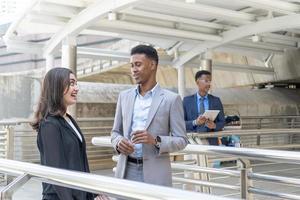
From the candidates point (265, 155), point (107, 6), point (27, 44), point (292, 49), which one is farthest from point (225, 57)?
point (265, 155)

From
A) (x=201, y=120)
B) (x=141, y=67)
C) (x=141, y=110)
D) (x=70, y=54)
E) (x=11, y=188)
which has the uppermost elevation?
(x=70, y=54)

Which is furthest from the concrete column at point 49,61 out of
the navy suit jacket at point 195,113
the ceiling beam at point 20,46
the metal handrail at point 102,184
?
the metal handrail at point 102,184

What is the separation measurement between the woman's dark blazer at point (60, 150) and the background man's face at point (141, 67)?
0.50 meters

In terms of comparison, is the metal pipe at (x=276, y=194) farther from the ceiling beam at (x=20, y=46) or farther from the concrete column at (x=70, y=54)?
the ceiling beam at (x=20, y=46)

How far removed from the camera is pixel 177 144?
258 centimetres

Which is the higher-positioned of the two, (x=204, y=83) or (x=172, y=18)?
(x=172, y=18)

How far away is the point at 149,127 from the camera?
261 centimetres

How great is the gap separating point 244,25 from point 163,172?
865 centimetres

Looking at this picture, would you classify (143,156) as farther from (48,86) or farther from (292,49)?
(292,49)

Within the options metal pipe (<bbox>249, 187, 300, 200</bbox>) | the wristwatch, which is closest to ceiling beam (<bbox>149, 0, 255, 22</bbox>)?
metal pipe (<bbox>249, 187, 300, 200</bbox>)

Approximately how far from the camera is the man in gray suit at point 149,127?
2.55 metres

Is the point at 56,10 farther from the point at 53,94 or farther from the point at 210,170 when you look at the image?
the point at 53,94

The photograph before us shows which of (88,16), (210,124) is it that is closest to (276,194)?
(210,124)

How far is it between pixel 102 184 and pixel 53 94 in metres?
1.12
